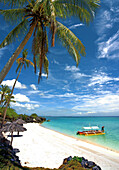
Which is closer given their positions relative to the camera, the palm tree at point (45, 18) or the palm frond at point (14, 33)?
the palm tree at point (45, 18)

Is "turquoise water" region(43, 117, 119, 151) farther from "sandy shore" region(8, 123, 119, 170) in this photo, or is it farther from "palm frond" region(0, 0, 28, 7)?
"palm frond" region(0, 0, 28, 7)

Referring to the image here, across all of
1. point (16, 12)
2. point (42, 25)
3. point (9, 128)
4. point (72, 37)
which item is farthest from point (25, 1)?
point (9, 128)

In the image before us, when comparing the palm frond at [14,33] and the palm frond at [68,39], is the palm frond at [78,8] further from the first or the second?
the palm frond at [14,33]

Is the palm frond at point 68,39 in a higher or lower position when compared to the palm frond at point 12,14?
lower

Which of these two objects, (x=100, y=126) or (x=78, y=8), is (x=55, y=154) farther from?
(x=100, y=126)

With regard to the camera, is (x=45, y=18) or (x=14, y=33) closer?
(x=45, y=18)

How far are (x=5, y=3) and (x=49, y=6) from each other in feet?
7.35

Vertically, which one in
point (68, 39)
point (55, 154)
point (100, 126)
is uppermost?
point (68, 39)

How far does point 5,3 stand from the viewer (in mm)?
5102

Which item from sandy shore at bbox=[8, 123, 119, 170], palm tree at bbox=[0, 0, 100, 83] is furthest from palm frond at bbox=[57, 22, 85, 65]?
sandy shore at bbox=[8, 123, 119, 170]

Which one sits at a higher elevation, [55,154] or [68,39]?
[68,39]

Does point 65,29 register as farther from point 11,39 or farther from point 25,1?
point 11,39

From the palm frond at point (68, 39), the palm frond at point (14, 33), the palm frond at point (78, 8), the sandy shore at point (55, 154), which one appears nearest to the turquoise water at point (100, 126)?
the sandy shore at point (55, 154)

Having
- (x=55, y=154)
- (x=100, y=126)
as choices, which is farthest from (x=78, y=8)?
(x=100, y=126)
